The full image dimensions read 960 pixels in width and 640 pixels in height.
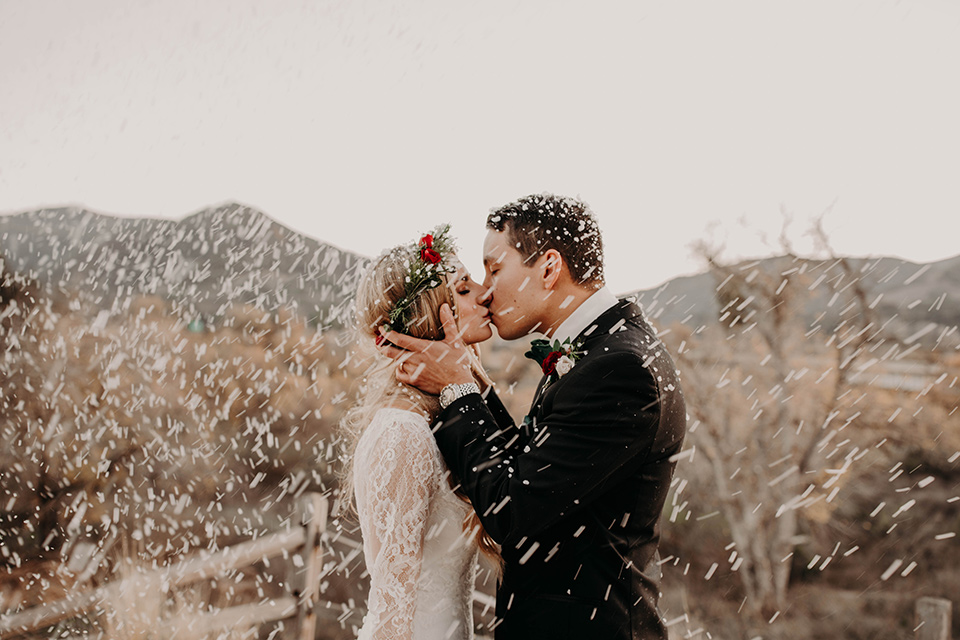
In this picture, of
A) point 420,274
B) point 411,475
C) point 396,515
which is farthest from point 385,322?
point 396,515

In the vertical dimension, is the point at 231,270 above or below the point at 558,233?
below

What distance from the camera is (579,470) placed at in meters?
1.54

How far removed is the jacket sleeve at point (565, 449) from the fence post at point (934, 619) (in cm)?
519

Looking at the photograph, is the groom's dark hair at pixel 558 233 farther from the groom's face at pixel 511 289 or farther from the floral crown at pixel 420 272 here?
the floral crown at pixel 420 272

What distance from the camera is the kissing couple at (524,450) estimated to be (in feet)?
5.19

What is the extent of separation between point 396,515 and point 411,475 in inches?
5.3

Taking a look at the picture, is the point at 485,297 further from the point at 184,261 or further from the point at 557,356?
the point at 184,261

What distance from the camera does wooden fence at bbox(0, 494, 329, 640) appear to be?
3.63 metres

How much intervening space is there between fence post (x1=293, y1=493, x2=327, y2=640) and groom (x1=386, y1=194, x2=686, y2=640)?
11.5 ft

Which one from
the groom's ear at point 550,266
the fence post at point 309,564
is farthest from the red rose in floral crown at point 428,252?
the fence post at point 309,564

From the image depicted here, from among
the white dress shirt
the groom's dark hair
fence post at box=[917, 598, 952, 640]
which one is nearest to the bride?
the groom's dark hair

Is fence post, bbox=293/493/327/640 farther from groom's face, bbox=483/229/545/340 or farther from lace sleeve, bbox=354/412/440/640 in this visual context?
groom's face, bbox=483/229/545/340

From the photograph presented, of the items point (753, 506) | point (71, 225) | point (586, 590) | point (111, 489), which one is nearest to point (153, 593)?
point (586, 590)

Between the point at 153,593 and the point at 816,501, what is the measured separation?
39.7 feet
